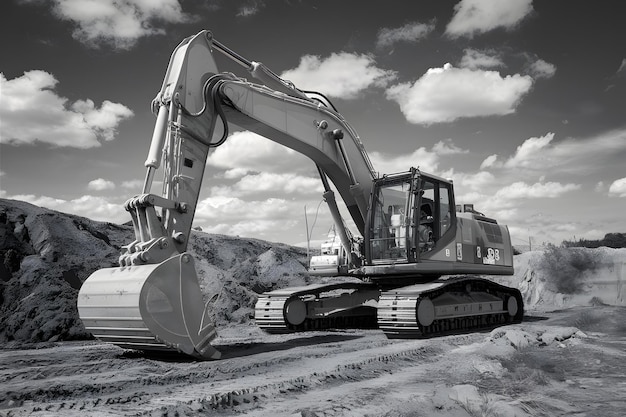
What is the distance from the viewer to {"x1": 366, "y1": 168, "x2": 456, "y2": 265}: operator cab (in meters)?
10.1

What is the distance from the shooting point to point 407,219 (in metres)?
10.2

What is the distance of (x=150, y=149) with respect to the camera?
24.9ft

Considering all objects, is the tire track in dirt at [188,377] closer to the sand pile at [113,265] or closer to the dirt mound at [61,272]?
the sand pile at [113,265]

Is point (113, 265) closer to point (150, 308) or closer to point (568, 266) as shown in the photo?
point (150, 308)

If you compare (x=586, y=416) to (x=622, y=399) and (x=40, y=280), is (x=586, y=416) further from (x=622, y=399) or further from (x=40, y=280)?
(x=40, y=280)

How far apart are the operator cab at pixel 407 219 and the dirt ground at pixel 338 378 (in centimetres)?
173

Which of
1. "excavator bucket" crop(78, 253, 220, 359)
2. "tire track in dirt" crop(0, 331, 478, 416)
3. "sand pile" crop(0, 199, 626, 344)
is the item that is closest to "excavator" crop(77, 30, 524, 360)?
"excavator bucket" crop(78, 253, 220, 359)

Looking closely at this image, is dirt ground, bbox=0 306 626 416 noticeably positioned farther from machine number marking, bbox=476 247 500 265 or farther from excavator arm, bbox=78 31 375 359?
machine number marking, bbox=476 247 500 265

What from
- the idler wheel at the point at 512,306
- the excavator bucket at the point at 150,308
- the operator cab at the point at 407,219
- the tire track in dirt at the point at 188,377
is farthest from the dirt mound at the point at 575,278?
the excavator bucket at the point at 150,308

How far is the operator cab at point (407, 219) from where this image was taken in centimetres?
1012

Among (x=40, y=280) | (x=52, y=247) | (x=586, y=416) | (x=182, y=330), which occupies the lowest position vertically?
(x=586, y=416)

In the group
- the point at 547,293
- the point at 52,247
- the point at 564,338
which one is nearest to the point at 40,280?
the point at 52,247

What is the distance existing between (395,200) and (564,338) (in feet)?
12.9

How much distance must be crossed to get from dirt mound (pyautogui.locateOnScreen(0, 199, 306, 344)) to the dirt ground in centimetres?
195
